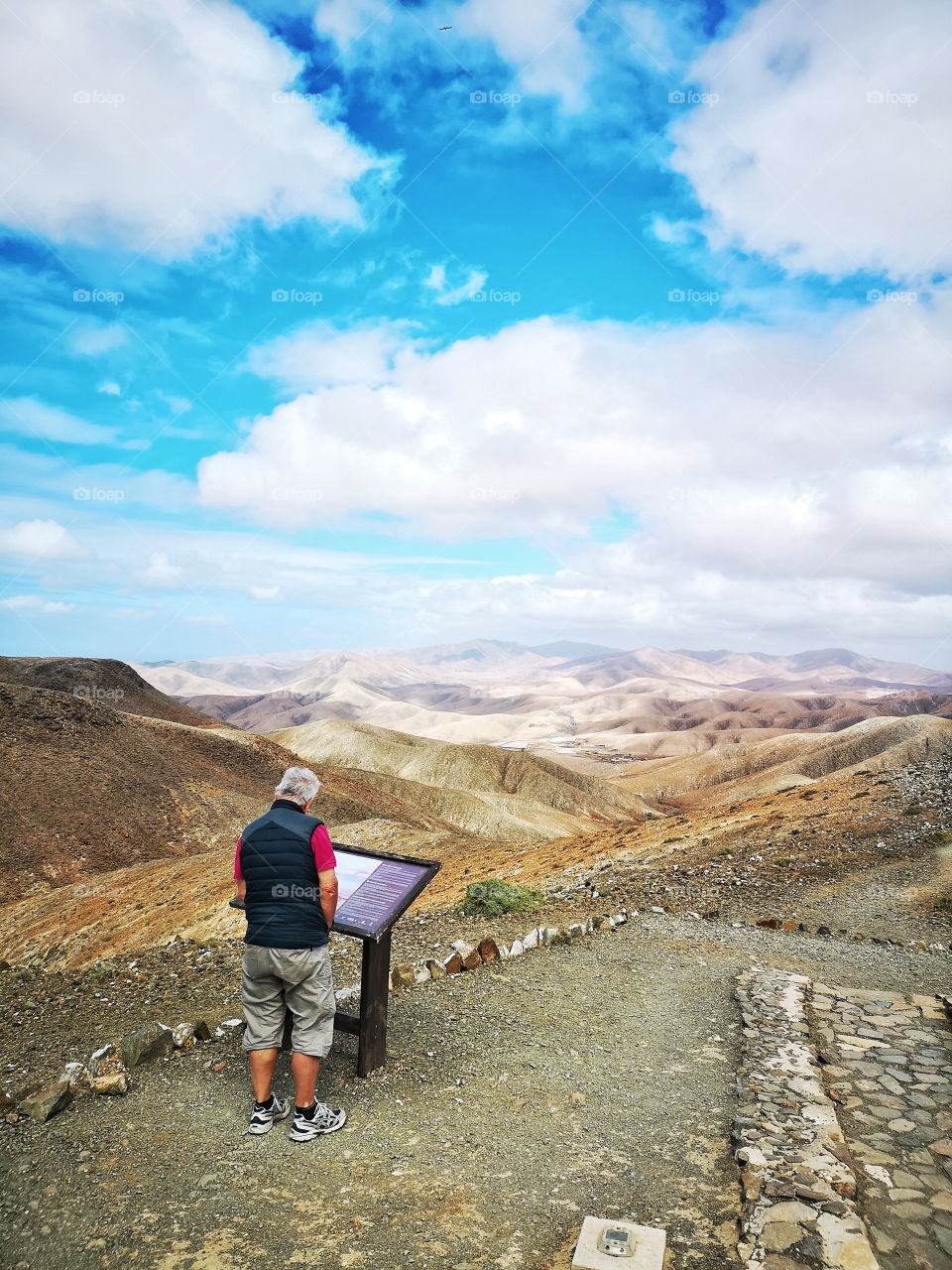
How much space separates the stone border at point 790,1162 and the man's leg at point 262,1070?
3385 millimetres

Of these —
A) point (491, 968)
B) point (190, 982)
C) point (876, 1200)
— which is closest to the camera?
point (876, 1200)

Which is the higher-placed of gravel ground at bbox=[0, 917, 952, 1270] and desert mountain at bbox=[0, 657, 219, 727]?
desert mountain at bbox=[0, 657, 219, 727]

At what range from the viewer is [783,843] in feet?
60.6

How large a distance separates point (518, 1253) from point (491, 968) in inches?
205

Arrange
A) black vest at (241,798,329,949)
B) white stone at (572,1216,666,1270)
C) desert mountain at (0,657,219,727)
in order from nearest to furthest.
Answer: white stone at (572,1216,666,1270) < black vest at (241,798,329,949) < desert mountain at (0,657,219,727)

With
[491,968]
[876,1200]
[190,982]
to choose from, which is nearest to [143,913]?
[190,982]

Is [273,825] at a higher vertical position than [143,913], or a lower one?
higher

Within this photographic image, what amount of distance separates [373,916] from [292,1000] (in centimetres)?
92

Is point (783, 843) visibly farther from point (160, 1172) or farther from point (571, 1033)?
point (160, 1172)

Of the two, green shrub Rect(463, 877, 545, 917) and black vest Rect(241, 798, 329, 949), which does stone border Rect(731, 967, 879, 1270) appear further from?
green shrub Rect(463, 877, 545, 917)

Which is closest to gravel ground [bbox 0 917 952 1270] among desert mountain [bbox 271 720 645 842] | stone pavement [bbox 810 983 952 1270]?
stone pavement [bbox 810 983 952 1270]

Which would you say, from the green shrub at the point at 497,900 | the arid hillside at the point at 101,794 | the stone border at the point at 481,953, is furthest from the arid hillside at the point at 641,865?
the arid hillside at the point at 101,794

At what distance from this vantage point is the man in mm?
5770

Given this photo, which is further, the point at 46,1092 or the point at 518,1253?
the point at 46,1092
